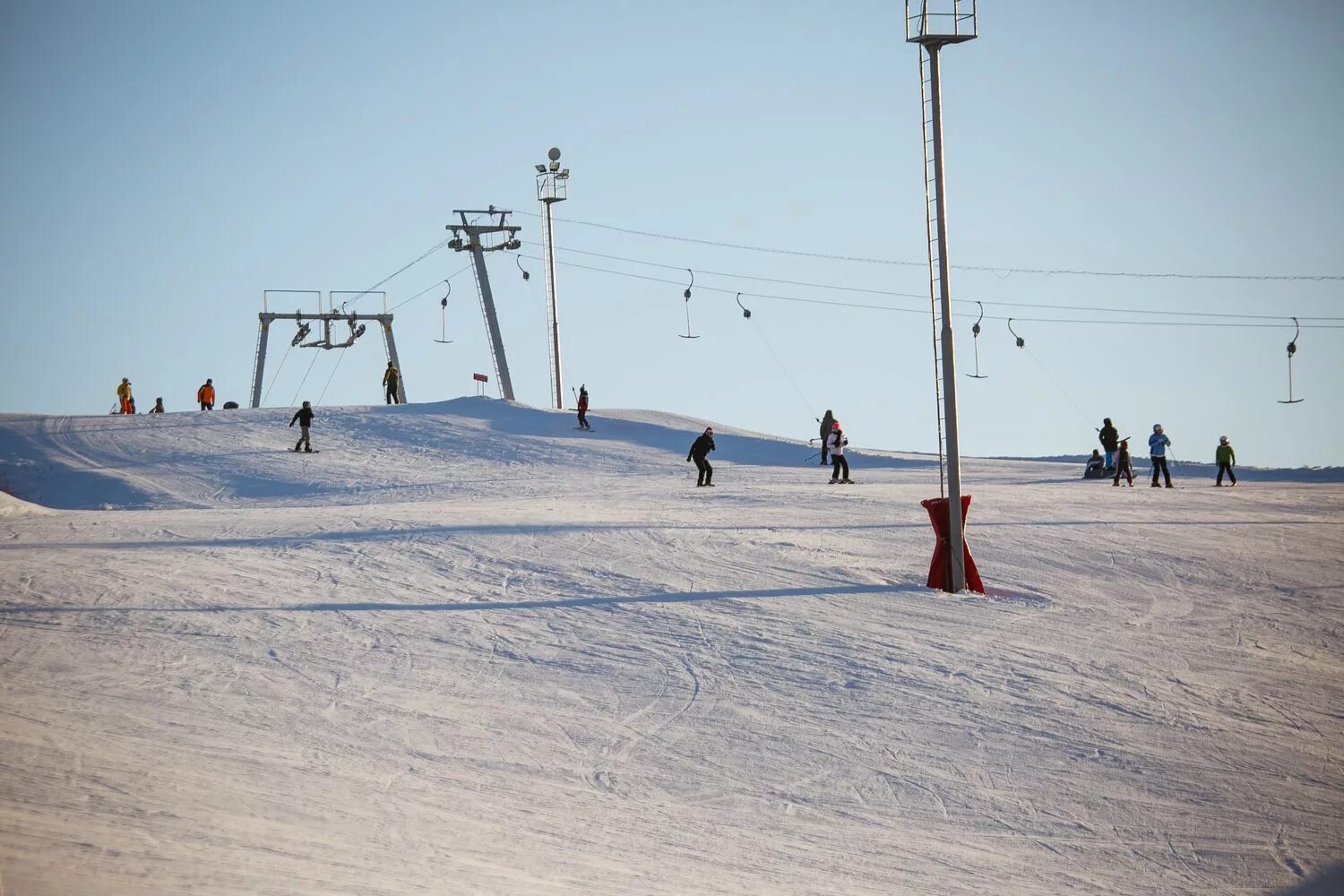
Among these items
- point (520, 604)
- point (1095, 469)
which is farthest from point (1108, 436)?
point (520, 604)

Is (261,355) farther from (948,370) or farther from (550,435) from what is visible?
(948,370)

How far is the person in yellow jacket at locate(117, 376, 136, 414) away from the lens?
150 ft

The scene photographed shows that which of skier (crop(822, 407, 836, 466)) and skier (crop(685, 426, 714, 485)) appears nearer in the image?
skier (crop(685, 426, 714, 485))

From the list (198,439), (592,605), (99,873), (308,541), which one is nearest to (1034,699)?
(592,605)

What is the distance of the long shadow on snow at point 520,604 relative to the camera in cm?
1520

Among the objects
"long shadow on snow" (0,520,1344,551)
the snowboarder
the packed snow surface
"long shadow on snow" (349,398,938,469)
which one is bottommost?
the packed snow surface

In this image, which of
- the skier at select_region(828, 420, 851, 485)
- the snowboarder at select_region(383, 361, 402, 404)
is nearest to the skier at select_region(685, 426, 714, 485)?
the skier at select_region(828, 420, 851, 485)

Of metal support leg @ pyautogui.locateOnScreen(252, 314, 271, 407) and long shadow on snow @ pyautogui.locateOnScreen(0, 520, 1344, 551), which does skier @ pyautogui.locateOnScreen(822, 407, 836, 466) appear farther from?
metal support leg @ pyautogui.locateOnScreen(252, 314, 271, 407)

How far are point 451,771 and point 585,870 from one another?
87.6 inches

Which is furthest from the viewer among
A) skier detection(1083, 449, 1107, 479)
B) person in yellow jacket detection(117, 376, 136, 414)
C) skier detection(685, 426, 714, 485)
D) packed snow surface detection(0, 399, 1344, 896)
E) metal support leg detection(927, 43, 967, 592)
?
person in yellow jacket detection(117, 376, 136, 414)

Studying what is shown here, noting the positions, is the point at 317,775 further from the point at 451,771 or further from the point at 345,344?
the point at 345,344

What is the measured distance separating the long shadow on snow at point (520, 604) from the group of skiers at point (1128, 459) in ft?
54.3

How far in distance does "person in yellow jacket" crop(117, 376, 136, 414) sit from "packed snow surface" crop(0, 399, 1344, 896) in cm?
2313

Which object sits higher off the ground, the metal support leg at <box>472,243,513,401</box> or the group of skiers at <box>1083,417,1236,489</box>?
the metal support leg at <box>472,243,513,401</box>
